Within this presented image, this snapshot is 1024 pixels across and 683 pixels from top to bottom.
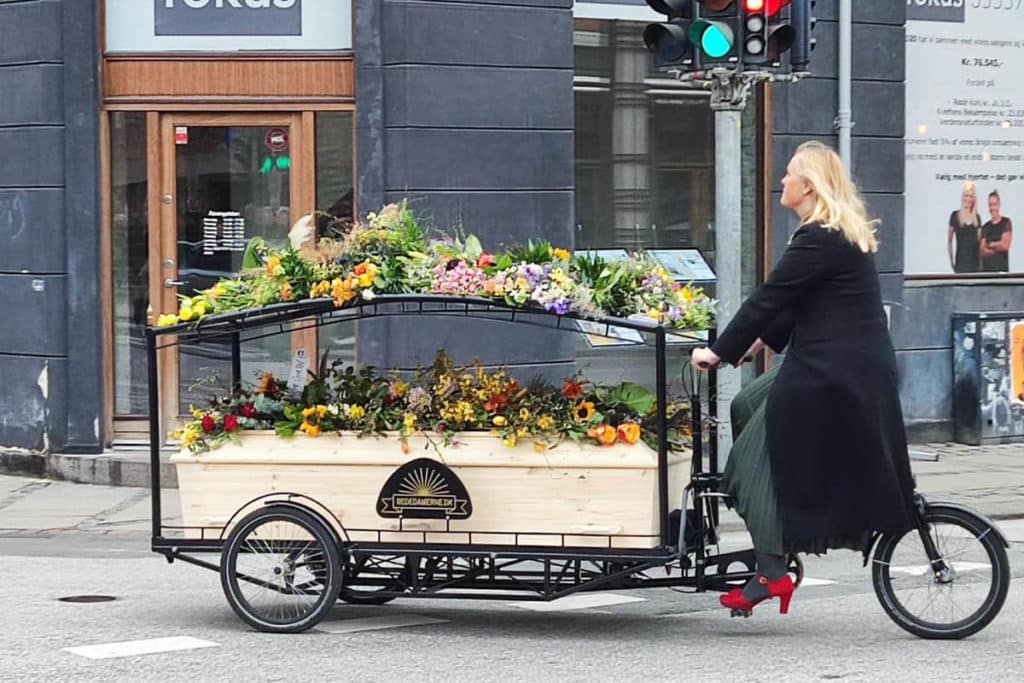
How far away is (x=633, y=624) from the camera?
766 centimetres

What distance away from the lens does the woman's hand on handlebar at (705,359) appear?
271 inches

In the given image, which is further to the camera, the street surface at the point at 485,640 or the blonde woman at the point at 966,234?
the blonde woman at the point at 966,234

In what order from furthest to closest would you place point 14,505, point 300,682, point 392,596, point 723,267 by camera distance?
point 14,505 → point 723,267 → point 392,596 → point 300,682

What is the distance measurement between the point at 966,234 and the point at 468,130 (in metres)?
5.13

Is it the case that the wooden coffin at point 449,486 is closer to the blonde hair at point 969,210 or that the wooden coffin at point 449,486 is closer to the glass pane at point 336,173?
the glass pane at point 336,173

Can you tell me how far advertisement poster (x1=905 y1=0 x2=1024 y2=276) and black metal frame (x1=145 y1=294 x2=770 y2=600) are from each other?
832cm

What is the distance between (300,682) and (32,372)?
723 cm

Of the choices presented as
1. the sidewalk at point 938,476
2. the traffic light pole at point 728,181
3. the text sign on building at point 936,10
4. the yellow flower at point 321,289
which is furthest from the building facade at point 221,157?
the yellow flower at point 321,289

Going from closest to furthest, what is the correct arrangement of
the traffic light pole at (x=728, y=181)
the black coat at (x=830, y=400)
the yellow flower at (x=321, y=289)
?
the black coat at (x=830, y=400), the yellow flower at (x=321, y=289), the traffic light pole at (x=728, y=181)

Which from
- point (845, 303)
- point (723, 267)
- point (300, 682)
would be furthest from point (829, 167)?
point (723, 267)

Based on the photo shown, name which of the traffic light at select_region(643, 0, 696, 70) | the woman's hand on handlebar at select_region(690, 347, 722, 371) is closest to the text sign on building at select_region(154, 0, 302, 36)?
the traffic light at select_region(643, 0, 696, 70)

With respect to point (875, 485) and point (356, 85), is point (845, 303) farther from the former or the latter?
point (356, 85)

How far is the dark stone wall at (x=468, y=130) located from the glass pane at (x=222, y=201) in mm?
718

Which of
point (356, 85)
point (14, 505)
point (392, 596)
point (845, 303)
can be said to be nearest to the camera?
point (845, 303)
